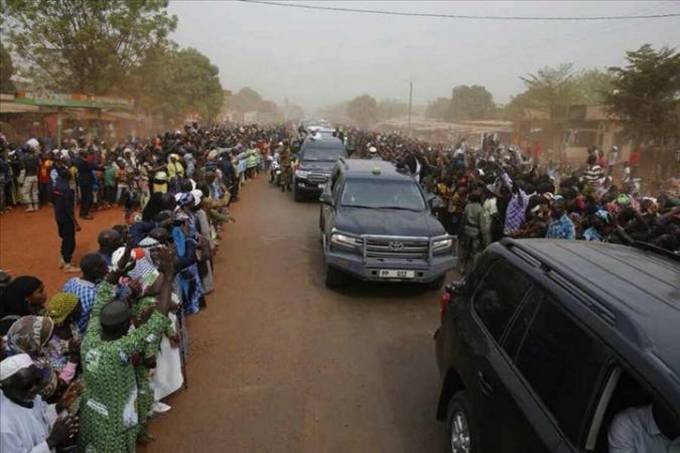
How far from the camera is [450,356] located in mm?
4121

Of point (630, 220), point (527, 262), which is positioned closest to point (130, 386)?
point (527, 262)

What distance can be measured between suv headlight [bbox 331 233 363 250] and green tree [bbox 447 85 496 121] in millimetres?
65174

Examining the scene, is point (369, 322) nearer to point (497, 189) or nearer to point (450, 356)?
point (450, 356)

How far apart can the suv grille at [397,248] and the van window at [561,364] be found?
4252mm

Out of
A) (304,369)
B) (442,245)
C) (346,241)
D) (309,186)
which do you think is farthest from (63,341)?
(309,186)

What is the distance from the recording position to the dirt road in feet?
14.5

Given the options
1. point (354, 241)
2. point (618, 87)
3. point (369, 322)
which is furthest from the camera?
point (618, 87)

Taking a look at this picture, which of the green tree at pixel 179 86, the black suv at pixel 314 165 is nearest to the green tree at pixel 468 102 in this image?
the green tree at pixel 179 86

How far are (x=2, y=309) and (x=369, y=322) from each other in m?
4.09

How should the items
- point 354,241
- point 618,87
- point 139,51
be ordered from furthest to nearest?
1. point 139,51
2. point 618,87
3. point 354,241

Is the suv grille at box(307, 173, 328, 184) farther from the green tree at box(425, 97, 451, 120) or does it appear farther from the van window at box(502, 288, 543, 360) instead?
the green tree at box(425, 97, 451, 120)

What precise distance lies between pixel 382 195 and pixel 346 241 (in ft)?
5.20

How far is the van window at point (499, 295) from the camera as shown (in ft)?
11.1

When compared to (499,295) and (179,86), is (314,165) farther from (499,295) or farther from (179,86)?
(179,86)
